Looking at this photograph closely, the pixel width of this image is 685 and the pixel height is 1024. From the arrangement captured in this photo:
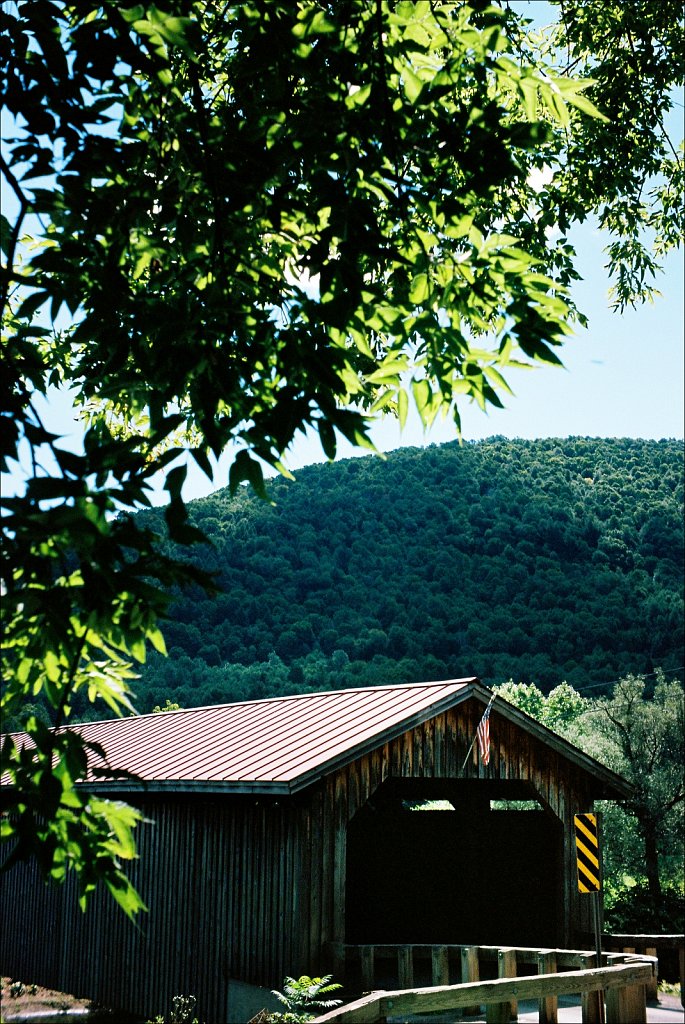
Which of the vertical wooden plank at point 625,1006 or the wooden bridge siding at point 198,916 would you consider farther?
the wooden bridge siding at point 198,916

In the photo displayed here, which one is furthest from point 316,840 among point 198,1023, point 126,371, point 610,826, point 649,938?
point 610,826

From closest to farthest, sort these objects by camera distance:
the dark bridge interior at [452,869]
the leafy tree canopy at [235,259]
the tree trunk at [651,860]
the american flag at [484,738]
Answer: the leafy tree canopy at [235,259], the american flag at [484,738], the dark bridge interior at [452,869], the tree trunk at [651,860]

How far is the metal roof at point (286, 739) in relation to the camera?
39.0ft

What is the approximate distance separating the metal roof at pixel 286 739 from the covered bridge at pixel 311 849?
0.04 m

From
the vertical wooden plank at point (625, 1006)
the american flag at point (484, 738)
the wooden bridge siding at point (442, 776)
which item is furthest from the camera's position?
the american flag at point (484, 738)

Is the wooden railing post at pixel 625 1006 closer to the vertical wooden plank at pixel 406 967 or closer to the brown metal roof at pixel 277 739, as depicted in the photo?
the vertical wooden plank at pixel 406 967

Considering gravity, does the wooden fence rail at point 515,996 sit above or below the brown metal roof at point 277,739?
below

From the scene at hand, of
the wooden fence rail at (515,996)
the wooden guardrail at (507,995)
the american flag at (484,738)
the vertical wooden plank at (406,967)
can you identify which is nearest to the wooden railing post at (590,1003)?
the wooden fence rail at (515,996)

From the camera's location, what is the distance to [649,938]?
1598 centimetres

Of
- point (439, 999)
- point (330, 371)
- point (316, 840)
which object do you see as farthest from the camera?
point (316, 840)

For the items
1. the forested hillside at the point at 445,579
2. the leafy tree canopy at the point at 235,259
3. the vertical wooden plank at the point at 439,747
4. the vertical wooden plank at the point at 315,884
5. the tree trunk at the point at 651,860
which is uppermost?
the forested hillside at the point at 445,579

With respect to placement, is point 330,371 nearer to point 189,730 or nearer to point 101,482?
point 101,482

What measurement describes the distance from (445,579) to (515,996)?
52748mm

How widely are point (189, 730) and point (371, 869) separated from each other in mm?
3745
